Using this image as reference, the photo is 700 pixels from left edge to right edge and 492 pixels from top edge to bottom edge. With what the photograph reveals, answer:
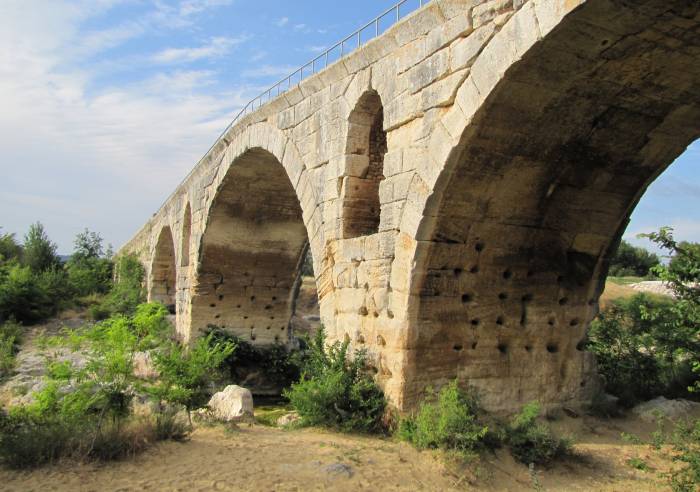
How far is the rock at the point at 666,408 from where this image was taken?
697 cm

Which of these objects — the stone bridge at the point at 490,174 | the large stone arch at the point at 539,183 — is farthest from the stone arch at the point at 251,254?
the large stone arch at the point at 539,183

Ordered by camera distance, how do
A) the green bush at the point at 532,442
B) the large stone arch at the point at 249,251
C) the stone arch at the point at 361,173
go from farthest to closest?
the large stone arch at the point at 249,251
the stone arch at the point at 361,173
the green bush at the point at 532,442

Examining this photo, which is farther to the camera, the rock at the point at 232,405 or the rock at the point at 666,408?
the rock at the point at 232,405

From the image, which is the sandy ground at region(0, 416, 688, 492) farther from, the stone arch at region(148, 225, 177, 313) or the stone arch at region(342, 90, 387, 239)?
the stone arch at region(148, 225, 177, 313)

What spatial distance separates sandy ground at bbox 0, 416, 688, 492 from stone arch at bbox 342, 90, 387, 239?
2.59m

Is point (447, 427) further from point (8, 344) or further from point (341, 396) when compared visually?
point (8, 344)

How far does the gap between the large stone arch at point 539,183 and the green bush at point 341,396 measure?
51 centimetres

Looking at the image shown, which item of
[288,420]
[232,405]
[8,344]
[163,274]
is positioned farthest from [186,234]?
[288,420]

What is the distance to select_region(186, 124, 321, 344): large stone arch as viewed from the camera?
489 inches

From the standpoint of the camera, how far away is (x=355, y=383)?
6477 millimetres

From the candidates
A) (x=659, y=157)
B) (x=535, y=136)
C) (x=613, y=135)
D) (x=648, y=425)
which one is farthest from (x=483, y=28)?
(x=648, y=425)

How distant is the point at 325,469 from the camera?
5.10 meters

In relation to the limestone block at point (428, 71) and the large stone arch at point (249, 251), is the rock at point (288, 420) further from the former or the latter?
the large stone arch at point (249, 251)

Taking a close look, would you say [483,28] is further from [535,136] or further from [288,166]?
[288,166]
